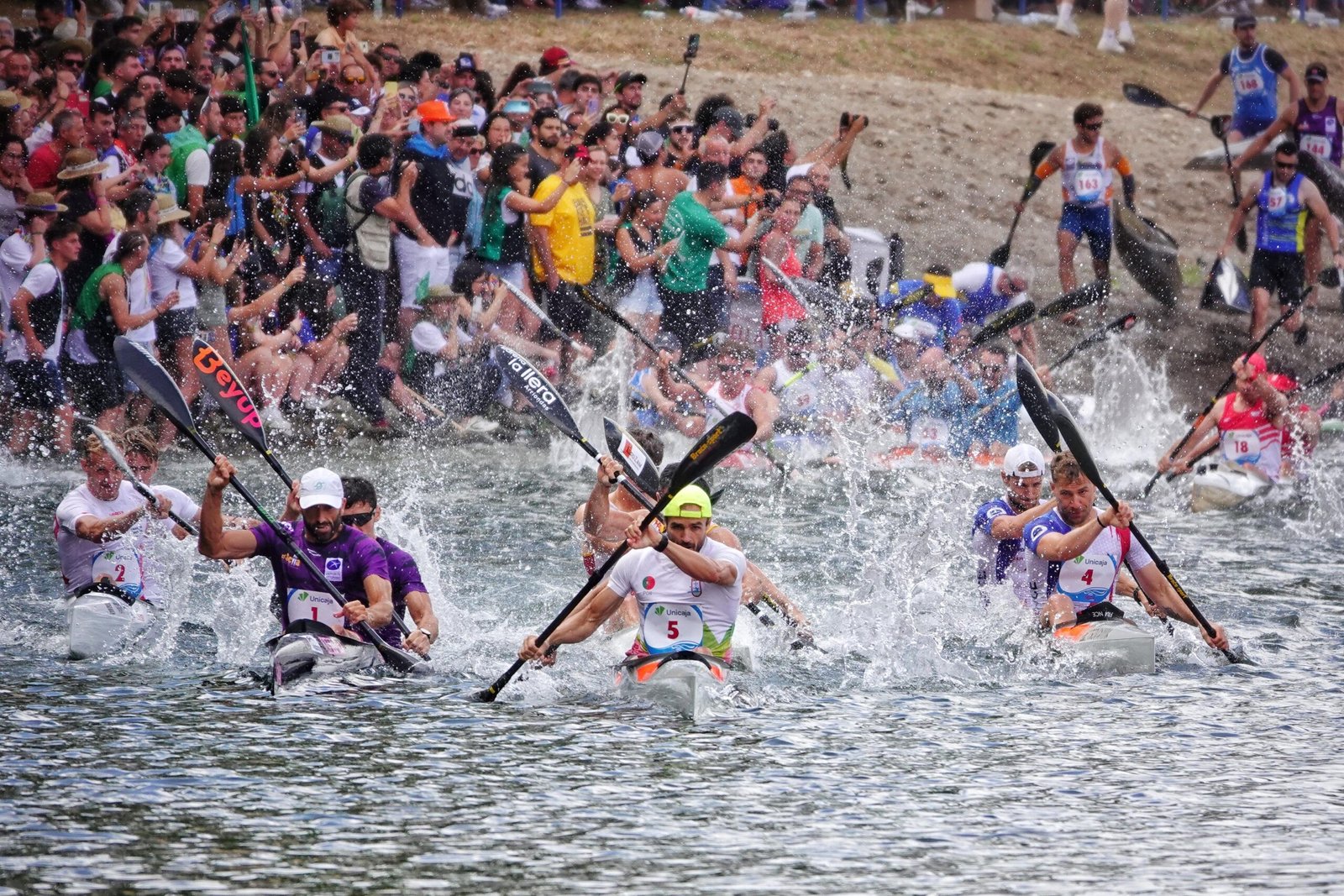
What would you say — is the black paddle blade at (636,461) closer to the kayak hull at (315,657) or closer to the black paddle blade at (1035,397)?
the kayak hull at (315,657)

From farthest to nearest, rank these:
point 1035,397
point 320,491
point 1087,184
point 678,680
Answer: point 1087,184 < point 1035,397 < point 320,491 < point 678,680

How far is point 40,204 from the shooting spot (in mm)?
14266

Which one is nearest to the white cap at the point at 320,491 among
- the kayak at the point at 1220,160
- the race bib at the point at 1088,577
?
the race bib at the point at 1088,577

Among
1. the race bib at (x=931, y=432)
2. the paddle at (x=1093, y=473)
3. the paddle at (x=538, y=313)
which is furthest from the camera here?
the race bib at (x=931, y=432)

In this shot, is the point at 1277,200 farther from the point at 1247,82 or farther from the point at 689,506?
the point at 689,506

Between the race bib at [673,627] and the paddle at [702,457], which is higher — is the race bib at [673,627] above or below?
below

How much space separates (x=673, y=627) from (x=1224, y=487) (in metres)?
7.80

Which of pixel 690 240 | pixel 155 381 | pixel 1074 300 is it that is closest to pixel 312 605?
pixel 155 381

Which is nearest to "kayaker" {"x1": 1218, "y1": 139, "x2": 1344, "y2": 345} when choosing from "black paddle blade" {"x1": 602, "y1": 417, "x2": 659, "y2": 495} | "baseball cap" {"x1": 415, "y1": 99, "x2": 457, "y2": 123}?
"baseball cap" {"x1": 415, "y1": 99, "x2": 457, "y2": 123}

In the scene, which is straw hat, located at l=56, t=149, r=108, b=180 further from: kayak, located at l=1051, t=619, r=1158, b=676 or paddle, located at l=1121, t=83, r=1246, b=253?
paddle, located at l=1121, t=83, r=1246, b=253

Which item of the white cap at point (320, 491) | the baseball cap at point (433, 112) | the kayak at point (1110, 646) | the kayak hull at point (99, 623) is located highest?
the baseball cap at point (433, 112)

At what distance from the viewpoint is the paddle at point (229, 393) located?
1118cm

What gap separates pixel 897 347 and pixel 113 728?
10.1m

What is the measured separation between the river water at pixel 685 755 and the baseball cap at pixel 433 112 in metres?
3.52
